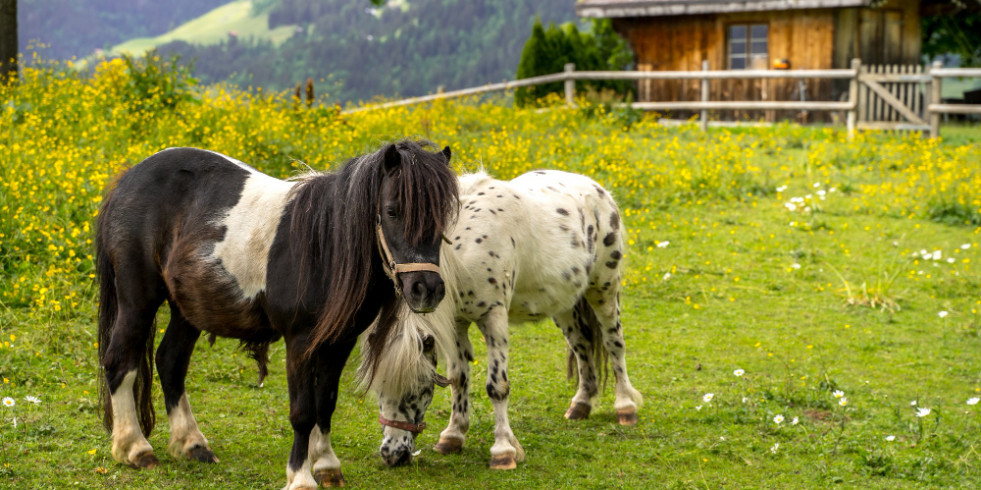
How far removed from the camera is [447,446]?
5.52 m

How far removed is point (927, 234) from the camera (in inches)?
439

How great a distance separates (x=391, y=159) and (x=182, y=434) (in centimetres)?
218

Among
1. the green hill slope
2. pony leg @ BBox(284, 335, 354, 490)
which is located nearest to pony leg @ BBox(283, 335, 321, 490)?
pony leg @ BBox(284, 335, 354, 490)

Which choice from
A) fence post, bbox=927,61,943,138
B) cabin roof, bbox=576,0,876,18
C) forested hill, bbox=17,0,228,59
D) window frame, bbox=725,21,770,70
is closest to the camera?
fence post, bbox=927,61,943,138

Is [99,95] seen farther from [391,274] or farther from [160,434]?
[391,274]

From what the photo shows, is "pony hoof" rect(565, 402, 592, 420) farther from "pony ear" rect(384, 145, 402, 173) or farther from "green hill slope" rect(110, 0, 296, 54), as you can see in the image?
"green hill slope" rect(110, 0, 296, 54)

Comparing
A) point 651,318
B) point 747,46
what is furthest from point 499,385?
point 747,46

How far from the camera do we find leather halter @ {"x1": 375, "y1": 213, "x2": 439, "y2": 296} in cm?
400

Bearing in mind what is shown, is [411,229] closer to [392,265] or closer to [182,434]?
[392,265]

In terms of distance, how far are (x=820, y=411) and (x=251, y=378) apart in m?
4.01

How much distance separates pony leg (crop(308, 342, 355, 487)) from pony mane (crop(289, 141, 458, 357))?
214 mm

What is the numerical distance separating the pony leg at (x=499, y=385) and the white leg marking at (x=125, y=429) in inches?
76.2

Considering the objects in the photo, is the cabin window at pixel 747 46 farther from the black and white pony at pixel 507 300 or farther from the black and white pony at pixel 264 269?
the black and white pony at pixel 264 269

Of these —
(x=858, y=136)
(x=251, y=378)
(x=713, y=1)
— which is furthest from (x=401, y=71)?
(x=251, y=378)
